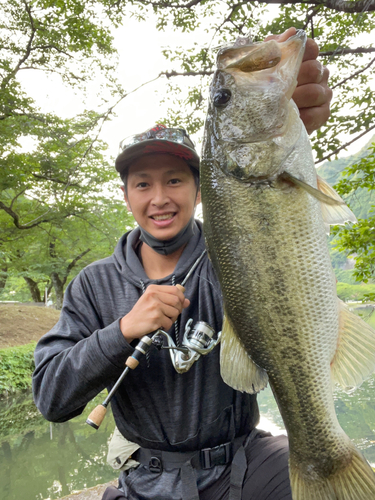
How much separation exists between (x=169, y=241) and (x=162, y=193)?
0.35 m

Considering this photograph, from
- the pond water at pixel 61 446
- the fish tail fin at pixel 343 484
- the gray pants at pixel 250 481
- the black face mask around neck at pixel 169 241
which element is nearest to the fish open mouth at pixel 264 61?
the black face mask around neck at pixel 169 241

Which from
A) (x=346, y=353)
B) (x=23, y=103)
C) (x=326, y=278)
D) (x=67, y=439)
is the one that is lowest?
(x=67, y=439)

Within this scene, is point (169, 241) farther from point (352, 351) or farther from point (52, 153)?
point (52, 153)

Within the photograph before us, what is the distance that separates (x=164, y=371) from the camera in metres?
2.44

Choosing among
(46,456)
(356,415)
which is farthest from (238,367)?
(356,415)

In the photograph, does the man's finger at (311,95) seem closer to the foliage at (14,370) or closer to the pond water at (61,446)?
the pond water at (61,446)

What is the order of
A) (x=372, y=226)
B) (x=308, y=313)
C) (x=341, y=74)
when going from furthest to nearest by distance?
(x=341, y=74) < (x=372, y=226) < (x=308, y=313)

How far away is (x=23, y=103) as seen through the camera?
35.8 feet

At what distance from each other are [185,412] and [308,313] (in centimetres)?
124

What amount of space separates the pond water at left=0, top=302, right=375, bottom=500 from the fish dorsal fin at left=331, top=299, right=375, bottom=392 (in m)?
4.96

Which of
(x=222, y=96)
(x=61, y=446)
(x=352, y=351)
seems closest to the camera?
(x=352, y=351)

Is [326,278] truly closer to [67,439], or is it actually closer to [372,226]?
[372,226]

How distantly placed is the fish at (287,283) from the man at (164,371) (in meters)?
0.39

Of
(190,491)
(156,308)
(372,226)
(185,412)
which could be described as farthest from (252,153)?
(372,226)
